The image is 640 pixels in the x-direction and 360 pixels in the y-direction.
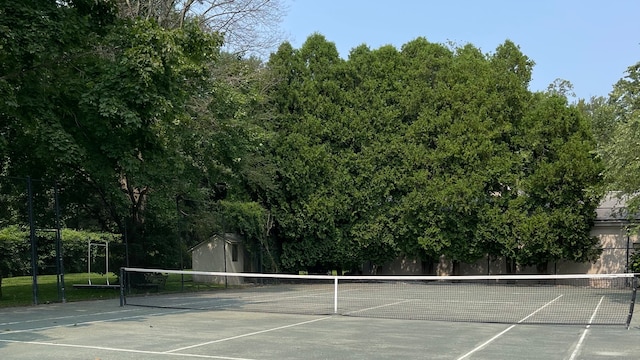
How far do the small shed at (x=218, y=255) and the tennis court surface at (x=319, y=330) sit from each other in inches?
582

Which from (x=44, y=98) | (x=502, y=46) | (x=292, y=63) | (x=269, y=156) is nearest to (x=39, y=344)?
(x=44, y=98)

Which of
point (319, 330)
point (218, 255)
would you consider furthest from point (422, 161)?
point (319, 330)

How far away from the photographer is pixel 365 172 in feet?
121

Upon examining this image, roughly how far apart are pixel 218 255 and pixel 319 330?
24225 mm

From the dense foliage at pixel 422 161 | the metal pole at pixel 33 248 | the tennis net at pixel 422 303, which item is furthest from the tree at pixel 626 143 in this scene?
the metal pole at pixel 33 248

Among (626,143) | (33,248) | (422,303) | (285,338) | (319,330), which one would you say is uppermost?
(626,143)

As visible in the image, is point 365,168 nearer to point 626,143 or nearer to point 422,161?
point 422,161

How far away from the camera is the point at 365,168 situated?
121ft

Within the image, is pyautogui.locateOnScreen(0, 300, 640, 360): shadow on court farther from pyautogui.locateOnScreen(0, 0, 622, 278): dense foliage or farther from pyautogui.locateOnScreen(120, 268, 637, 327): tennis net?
pyautogui.locateOnScreen(0, 0, 622, 278): dense foliage

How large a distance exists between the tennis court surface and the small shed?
582 inches

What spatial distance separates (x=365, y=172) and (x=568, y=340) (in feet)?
82.0

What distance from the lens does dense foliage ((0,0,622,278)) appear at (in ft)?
90.4

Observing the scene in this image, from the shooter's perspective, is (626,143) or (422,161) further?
(422,161)

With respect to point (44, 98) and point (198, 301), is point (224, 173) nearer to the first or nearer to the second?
point (198, 301)
